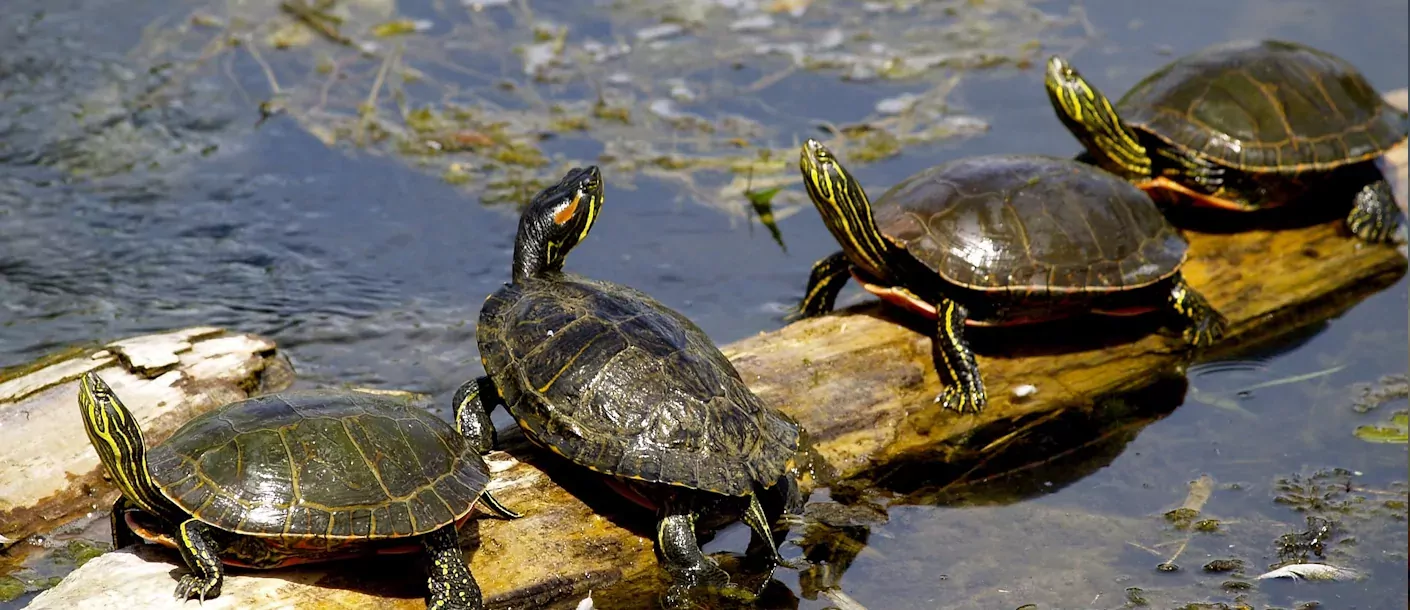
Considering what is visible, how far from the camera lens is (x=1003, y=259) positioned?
215 inches

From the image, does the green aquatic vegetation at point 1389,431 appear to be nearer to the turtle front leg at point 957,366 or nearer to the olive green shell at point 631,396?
the turtle front leg at point 957,366

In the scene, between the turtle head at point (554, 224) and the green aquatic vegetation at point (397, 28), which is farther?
the green aquatic vegetation at point (397, 28)

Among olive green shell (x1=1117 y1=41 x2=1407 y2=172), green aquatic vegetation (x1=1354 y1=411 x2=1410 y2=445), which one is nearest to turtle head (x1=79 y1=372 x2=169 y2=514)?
green aquatic vegetation (x1=1354 y1=411 x2=1410 y2=445)

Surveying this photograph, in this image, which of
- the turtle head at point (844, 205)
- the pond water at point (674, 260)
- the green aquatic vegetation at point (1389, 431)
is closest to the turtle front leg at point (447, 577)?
the pond water at point (674, 260)

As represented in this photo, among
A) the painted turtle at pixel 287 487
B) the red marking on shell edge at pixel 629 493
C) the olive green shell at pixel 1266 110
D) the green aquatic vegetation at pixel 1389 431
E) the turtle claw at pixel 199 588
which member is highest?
the olive green shell at pixel 1266 110

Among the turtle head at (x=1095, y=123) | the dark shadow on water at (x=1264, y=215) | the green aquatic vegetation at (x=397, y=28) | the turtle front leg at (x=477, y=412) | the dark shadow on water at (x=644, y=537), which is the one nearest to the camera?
the dark shadow on water at (x=644, y=537)

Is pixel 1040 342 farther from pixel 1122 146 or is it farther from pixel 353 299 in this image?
pixel 353 299

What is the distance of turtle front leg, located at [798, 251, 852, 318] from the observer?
A: 608 cm

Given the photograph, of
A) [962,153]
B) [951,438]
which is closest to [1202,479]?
[951,438]

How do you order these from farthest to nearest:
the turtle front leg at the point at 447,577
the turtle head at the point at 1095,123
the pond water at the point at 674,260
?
the turtle head at the point at 1095,123
the pond water at the point at 674,260
the turtle front leg at the point at 447,577

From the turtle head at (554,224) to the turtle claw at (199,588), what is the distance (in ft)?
5.75

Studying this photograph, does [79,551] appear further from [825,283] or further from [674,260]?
[674,260]

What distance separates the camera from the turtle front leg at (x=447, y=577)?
3.96 m

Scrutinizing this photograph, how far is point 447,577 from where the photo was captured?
3.97 meters
